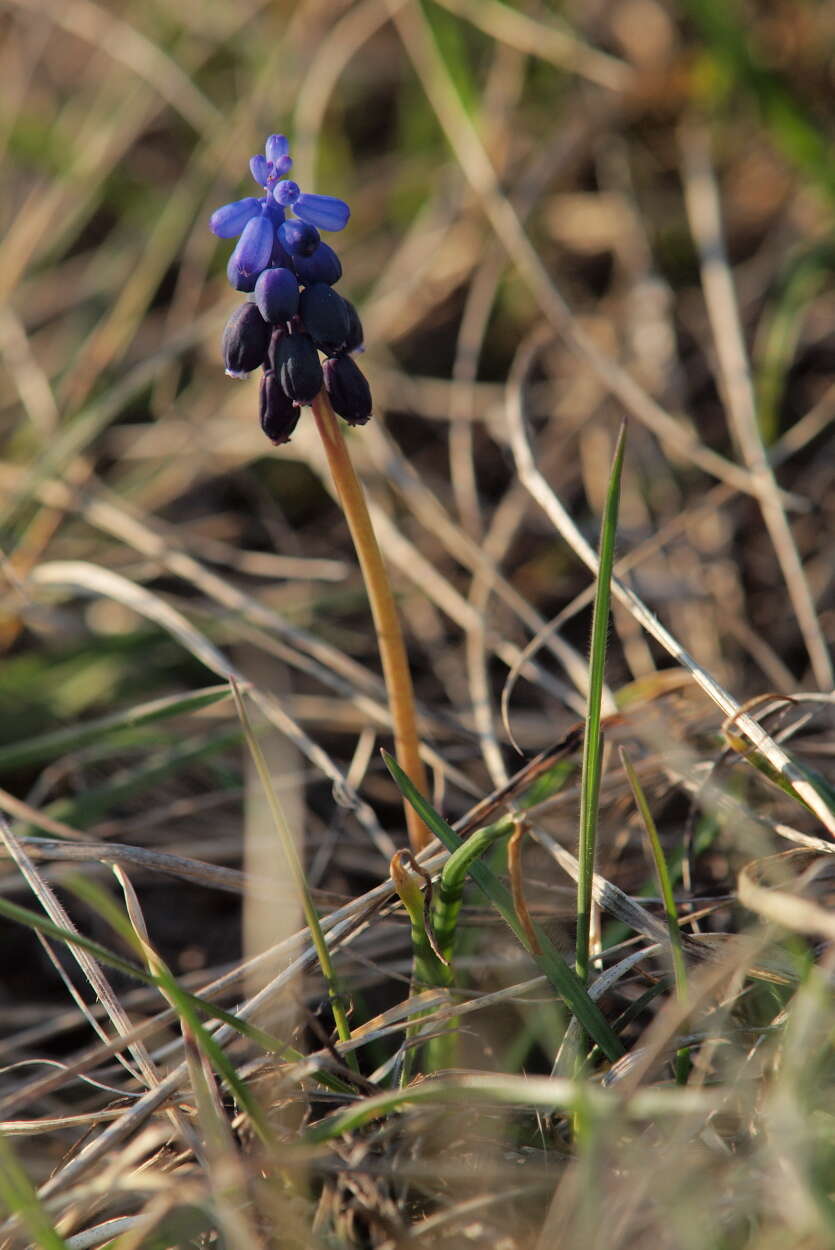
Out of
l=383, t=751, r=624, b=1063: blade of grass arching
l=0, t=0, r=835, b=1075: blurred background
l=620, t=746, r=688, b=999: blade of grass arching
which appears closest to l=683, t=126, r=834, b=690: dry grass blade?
l=0, t=0, r=835, b=1075: blurred background

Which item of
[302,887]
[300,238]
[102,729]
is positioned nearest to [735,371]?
[300,238]

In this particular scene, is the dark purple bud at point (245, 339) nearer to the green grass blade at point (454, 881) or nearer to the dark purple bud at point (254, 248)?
the dark purple bud at point (254, 248)

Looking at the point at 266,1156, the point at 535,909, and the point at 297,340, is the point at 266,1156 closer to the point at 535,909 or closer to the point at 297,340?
the point at 535,909

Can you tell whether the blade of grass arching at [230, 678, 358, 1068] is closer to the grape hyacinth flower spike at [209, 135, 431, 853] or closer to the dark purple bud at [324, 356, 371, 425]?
the grape hyacinth flower spike at [209, 135, 431, 853]

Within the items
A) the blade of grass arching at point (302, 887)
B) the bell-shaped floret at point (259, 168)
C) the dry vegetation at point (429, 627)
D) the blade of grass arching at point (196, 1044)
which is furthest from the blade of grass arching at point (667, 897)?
the bell-shaped floret at point (259, 168)

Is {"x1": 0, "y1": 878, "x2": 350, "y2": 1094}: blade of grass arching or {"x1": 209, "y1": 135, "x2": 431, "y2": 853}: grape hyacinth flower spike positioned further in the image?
{"x1": 209, "y1": 135, "x2": 431, "y2": 853}: grape hyacinth flower spike

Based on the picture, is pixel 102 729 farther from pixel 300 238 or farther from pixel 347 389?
pixel 300 238
